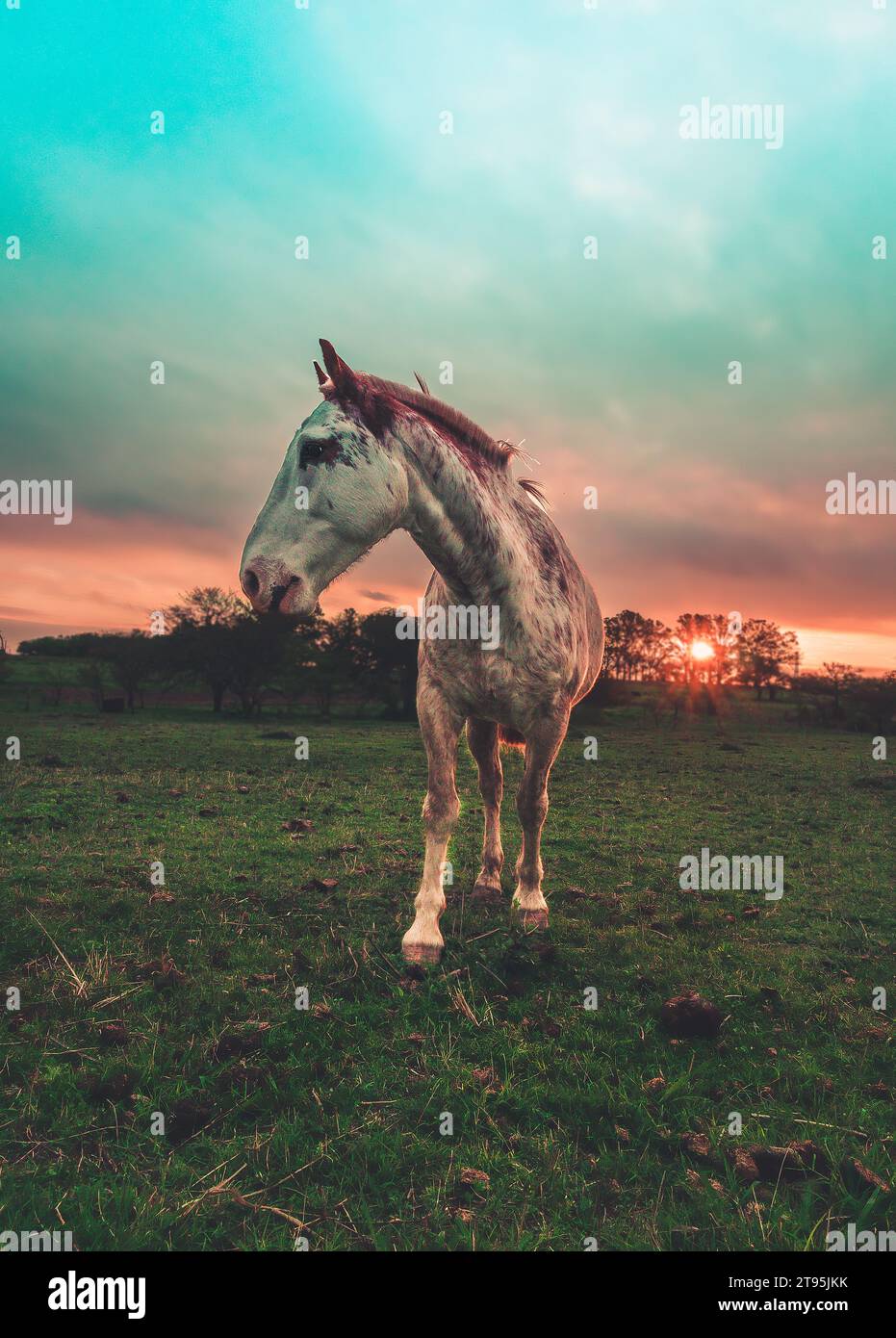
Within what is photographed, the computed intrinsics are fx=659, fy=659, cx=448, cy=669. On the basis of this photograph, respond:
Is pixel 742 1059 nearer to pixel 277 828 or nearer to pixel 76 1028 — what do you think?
pixel 76 1028

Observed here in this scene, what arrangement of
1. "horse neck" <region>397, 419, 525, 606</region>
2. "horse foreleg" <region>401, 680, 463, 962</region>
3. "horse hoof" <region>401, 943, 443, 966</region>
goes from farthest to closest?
"horse foreleg" <region>401, 680, 463, 962</region> → "horse hoof" <region>401, 943, 443, 966</region> → "horse neck" <region>397, 419, 525, 606</region>

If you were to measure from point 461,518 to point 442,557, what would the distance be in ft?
1.00

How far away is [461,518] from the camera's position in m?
4.54

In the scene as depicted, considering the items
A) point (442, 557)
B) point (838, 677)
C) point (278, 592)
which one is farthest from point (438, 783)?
point (838, 677)

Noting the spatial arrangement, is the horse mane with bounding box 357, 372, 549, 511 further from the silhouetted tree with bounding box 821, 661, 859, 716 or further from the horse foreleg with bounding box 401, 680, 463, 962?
the silhouetted tree with bounding box 821, 661, 859, 716

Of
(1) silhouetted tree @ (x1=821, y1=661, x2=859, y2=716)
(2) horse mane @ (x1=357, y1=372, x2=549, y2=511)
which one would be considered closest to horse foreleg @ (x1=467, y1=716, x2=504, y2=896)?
(2) horse mane @ (x1=357, y1=372, x2=549, y2=511)

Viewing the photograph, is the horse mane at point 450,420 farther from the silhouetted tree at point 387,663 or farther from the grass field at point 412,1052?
the silhouetted tree at point 387,663

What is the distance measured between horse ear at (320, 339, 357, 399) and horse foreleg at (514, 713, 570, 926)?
107 inches

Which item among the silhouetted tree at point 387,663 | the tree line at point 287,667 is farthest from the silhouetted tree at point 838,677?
the silhouetted tree at point 387,663

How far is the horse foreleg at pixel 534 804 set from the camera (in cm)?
518

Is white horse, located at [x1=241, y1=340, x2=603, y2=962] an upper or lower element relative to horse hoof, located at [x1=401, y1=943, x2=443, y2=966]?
upper

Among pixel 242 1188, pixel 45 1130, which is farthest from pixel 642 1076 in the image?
pixel 45 1130

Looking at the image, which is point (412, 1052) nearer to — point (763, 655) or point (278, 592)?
point (278, 592)

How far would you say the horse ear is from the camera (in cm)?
377
